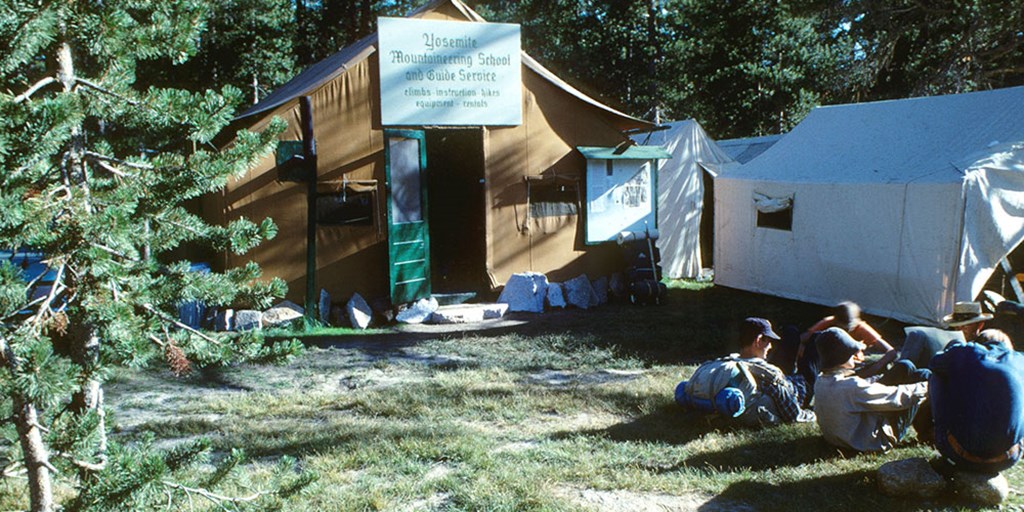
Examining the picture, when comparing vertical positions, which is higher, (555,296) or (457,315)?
(555,296)

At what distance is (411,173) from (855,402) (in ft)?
23.4

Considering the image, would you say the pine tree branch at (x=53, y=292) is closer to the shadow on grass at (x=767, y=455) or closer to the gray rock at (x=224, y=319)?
the shadow on grass at (x=767, y=455)

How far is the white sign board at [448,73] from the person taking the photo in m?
10.4

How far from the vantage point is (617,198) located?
12.3 meters

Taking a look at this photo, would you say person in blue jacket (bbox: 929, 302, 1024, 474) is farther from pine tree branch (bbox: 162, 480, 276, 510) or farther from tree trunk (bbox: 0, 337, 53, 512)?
tree trunk (bbox: 0, 337, 53, 512)

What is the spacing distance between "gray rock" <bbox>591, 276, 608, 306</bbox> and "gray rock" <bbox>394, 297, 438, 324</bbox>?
261cm

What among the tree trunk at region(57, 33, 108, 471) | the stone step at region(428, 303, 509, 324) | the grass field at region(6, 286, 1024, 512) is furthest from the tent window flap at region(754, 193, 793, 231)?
the tree trunk at region(57, 33, 108, 471)

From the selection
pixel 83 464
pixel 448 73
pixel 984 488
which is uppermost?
pixel 448 73

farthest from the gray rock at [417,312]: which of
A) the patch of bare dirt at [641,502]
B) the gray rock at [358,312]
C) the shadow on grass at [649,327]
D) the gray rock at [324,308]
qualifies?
the patch of bare dirt at [641,502]

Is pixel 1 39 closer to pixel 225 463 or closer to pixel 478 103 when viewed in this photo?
pixel 225 463

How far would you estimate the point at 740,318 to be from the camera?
10.3 meters

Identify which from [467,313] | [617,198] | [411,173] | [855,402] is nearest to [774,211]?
[617,198]

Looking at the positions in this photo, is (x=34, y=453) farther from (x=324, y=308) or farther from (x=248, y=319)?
(x=324, y=308)

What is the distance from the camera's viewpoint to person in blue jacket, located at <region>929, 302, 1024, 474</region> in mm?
4277
